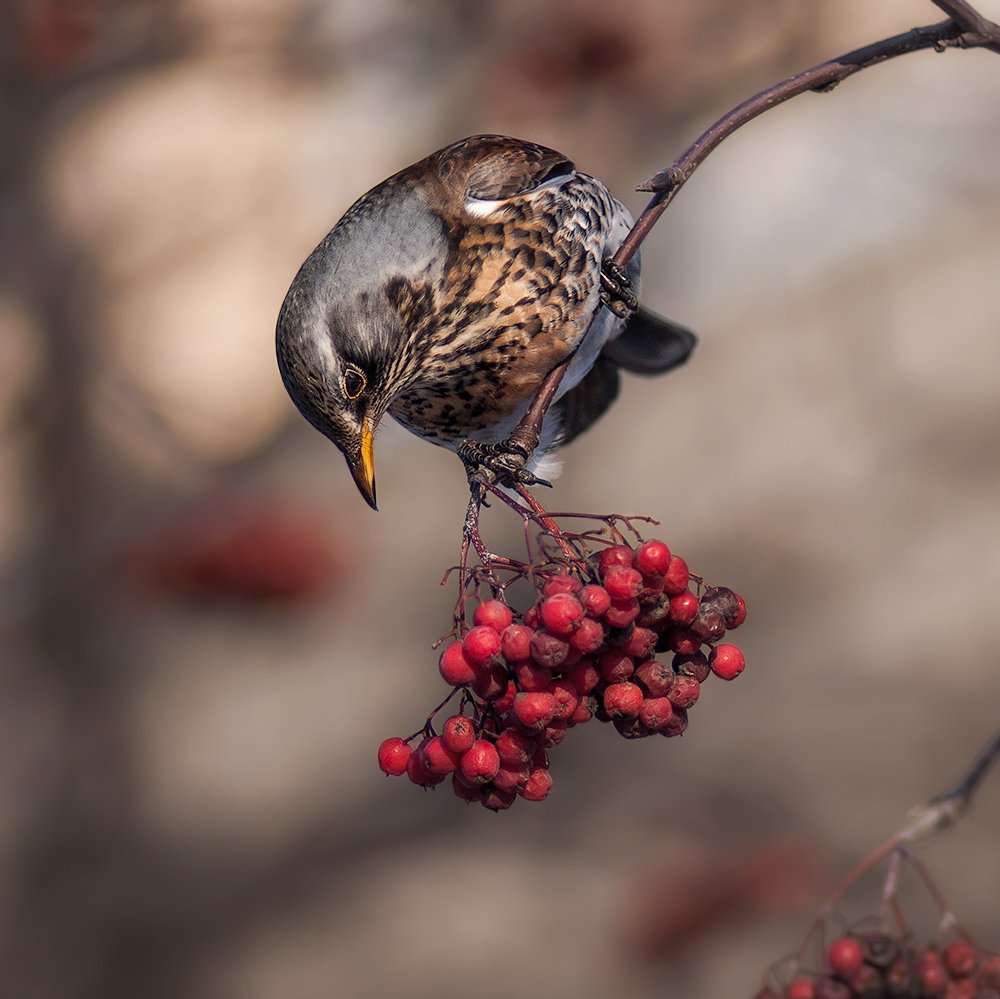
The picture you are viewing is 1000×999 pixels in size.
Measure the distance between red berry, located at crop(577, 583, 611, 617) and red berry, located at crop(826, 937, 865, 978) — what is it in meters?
0.52

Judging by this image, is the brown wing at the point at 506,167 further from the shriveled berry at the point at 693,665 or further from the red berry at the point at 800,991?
the red berry at the point at 800,991

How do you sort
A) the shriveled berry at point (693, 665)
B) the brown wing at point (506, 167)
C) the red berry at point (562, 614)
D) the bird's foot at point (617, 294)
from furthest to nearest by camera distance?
the brown wing at point (506, 167), the bird's foot at point (617, 294), the shriveled berry at point (693, 665), the red berry at point (562, 614)

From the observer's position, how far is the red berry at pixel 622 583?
3.98 ft

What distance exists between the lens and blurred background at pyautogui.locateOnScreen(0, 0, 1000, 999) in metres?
5.00

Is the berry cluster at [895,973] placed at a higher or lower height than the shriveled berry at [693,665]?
lower

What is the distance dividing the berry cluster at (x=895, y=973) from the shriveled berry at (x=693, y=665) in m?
0.37

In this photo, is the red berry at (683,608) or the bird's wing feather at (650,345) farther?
the bird's wing feather at (650,345)

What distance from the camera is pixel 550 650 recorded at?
119 centimetres

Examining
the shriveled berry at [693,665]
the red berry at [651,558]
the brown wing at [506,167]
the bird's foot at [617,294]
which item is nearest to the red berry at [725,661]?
the shriveled berry at [693,665]

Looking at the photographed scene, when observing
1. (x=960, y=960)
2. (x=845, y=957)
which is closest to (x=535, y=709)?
(x=845, y=957)

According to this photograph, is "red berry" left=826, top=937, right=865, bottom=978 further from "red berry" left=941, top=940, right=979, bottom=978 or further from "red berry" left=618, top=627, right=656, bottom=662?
"red berry" left=618, top=627, right=656, bottom=662

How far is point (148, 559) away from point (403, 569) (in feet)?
3.57

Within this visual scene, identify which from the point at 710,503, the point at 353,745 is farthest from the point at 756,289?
the point at 353,745

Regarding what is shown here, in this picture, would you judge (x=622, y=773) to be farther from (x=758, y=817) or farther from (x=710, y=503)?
(x=710, y=503)
